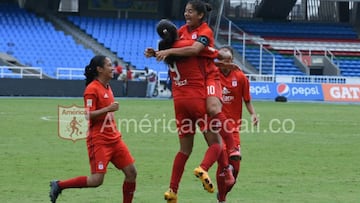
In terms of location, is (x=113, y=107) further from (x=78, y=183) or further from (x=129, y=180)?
(x=78, y=183)

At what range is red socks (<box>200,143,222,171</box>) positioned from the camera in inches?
388

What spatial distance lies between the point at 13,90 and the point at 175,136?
21294 millimetres

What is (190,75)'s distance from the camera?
9.98 meters

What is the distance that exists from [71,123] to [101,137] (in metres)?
15.6

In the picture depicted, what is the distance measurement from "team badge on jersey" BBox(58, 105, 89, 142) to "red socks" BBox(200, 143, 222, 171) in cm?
884

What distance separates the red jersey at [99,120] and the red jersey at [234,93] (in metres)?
2.34

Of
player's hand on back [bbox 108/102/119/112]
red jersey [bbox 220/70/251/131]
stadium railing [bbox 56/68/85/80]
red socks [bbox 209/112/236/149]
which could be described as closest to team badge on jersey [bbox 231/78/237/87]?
red jersey [bbox 220/70/251/131]

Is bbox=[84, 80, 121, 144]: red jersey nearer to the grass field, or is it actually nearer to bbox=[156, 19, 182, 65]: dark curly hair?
bbox=[156, 19, 182, 65]: dark curly hair

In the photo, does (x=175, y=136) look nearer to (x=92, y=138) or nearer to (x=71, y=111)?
(x=71, y=111)

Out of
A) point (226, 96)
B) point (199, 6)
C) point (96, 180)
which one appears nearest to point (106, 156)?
point (96, 180)

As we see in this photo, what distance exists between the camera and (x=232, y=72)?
11.8 meters

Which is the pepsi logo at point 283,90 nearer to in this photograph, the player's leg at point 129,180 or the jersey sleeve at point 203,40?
the jersey sleeve at point 203,40

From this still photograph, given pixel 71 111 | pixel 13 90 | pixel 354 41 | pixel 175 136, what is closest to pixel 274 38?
pixel 354 41

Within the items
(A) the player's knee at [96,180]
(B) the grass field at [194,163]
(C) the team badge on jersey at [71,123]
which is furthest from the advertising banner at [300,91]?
(A) the player's knee at [96,180]
